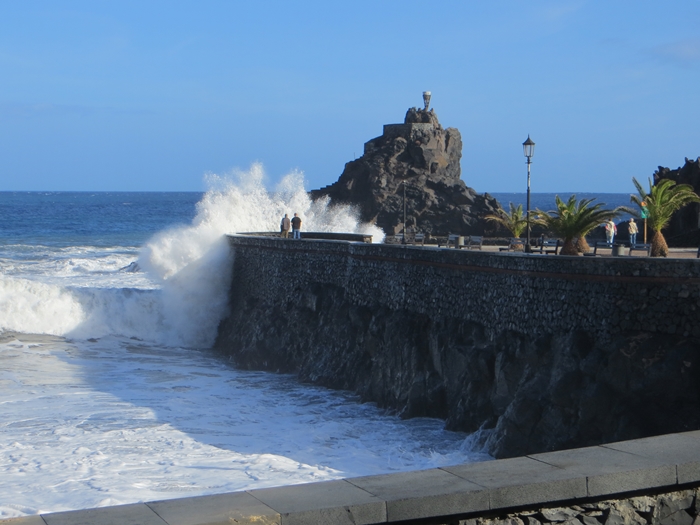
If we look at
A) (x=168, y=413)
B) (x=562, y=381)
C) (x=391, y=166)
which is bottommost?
(x=168, y=413)

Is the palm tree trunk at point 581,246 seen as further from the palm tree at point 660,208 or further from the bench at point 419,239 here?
the bench at point 419,239

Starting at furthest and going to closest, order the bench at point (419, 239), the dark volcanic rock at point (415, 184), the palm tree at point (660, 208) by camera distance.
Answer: the dark volcanic rock at point (415, 184) → the bench at point (419, 239) → the palm tree at point (660, 208)

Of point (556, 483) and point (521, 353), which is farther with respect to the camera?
point (521, 353)

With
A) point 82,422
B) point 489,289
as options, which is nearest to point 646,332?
point 489,289

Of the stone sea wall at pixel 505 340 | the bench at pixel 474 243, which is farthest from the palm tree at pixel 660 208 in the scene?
the bench at pixel 474 243

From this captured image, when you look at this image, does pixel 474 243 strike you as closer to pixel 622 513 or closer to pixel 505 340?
pixel 505 340

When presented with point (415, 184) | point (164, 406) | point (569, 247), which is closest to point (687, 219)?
point (569, 247)

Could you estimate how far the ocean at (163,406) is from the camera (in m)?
11.0

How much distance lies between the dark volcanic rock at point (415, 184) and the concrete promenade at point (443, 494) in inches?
1491

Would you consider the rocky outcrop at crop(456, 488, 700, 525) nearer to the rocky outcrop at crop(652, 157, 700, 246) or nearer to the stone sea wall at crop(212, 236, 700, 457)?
the stone sea wall at crop(212, 236, 700, 457)

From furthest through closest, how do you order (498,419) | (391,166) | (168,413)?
(391,166) → (168,413) → (498,419)

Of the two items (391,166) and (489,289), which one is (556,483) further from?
(391,166)

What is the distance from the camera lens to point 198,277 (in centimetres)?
2559

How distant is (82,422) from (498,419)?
6.62 m
